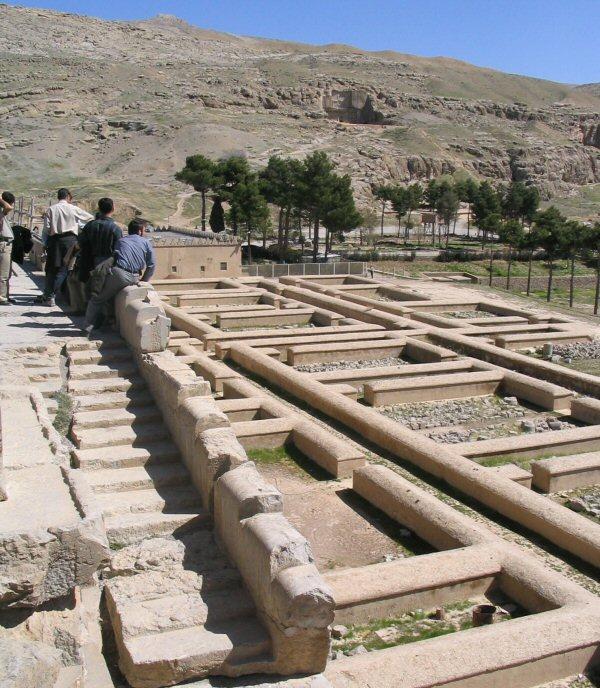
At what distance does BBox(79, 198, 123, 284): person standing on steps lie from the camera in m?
8.08

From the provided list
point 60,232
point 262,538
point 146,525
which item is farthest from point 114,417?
point 60,232

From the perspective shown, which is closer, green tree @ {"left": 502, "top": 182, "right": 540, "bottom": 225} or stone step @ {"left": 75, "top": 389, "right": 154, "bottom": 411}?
stone step @ {"left": 75, "top": 389, "right": 154, "bottom": 411}

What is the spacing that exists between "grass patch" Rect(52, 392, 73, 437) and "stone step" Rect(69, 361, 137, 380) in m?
0.33

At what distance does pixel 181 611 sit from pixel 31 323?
5238 mm

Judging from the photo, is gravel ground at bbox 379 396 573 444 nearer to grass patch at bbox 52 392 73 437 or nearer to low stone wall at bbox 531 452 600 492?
low stone wall at bbox 531 452 600 492

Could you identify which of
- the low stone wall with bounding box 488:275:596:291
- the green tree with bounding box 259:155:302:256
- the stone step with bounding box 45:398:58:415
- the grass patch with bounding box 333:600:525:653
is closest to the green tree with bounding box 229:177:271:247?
the green tree with bounding box 259:155:302:256

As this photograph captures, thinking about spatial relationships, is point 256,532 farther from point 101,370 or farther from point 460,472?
point 460,472

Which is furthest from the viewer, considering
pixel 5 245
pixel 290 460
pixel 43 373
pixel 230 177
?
pixel 230 177

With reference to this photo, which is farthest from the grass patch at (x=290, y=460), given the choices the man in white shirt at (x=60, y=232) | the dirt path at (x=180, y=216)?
the dirt path at (x=180, y=216)

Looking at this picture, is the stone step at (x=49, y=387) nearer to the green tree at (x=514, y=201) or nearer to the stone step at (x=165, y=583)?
the stone step at (x=165, y=583)

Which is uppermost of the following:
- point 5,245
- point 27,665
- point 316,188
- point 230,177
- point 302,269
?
point 230,177

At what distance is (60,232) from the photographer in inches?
364

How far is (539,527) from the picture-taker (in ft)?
22.9

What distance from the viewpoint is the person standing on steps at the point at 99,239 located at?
8.08m
